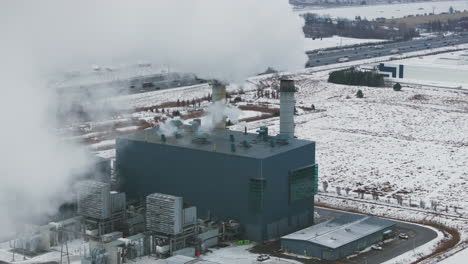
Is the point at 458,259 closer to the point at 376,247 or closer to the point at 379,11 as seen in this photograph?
the point at 376,247

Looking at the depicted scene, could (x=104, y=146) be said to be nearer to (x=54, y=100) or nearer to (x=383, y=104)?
(x=54, y=100)

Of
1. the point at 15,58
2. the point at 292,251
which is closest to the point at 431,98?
the point at 292,251

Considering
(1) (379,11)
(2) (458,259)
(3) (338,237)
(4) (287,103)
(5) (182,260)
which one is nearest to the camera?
(5) (182,260)

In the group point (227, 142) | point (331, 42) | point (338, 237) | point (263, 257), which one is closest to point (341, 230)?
point (338, 237)

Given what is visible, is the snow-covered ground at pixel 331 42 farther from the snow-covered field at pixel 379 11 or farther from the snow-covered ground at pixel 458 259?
the snow-covered ground at pixel 458 259

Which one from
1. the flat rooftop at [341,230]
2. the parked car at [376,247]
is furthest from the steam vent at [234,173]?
the parked car at [376,247]

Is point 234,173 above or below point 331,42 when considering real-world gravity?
below

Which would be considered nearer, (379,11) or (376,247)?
(376,247)
